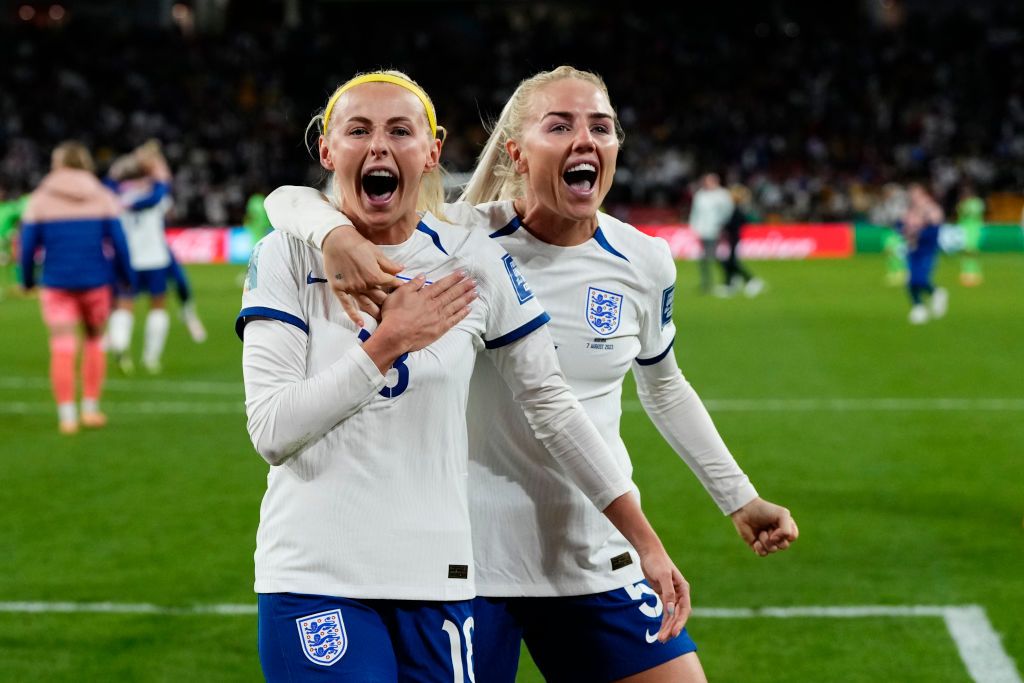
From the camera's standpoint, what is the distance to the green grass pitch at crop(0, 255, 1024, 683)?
18.2 feet

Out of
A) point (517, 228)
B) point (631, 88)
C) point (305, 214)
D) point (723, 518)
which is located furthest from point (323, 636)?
point (631, 88)

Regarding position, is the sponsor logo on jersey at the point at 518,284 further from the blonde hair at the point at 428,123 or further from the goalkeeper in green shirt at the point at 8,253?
the goalkeeper in green shirt at the point at 8,253

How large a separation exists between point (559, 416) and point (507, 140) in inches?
34.8

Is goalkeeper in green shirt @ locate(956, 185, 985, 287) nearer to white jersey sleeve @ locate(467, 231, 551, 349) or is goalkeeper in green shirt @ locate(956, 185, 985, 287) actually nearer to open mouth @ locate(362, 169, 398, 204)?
white jersey sleeve @ locate(467, 231, 551, 349)

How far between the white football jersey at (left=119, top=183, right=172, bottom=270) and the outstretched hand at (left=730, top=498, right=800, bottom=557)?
439 inches

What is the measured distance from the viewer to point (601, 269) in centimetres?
347

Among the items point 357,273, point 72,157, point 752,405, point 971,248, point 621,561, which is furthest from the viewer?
point 971,248

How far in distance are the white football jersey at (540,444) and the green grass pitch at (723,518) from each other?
2.06 metres

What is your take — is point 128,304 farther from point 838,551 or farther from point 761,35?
point 761,35

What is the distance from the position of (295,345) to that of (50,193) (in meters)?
8.47

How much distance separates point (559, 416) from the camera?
3031 mm

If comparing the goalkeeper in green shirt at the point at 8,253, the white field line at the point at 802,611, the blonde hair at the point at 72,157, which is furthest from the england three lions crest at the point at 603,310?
the goalkeeper in green shirt at the point at 8,253

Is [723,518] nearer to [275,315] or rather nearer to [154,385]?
[275,315]

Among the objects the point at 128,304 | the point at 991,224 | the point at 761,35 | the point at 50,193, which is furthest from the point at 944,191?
the point at 50,193
